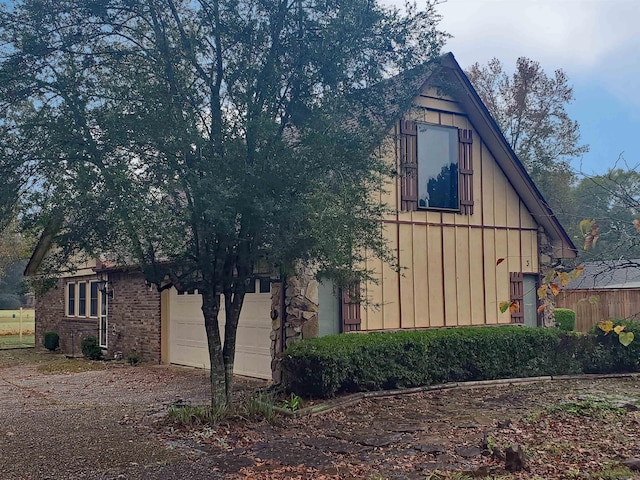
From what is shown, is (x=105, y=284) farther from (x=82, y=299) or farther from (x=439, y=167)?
(x=439, y=167)

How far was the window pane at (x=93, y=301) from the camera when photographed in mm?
19464

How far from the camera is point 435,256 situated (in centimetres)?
1309

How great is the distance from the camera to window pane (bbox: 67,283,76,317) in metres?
21.0

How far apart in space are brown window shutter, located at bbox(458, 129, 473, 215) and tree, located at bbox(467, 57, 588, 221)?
60.2 ft

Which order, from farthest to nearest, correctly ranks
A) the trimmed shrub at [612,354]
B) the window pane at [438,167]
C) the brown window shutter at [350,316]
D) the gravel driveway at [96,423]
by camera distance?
the window pane at [438,167], the trimmed shrub at [612,354], the brown window shutter at [350,316], the gravel driveway at [96,423]

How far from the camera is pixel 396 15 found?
27.2ft

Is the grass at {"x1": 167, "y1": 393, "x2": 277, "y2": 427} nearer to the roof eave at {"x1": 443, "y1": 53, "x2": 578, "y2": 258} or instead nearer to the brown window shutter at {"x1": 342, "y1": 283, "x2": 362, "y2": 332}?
the brown window shutter at {"x1": 342, "y1": 283, "x2": 362, "y2": 332}

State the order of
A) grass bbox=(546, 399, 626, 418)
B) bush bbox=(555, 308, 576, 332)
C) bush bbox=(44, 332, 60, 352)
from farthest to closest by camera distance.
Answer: bush bbox=(555, 308, 576, 332) < bush bbox=(44, 332, 60, 352) < grass bbox=(546, 399, 626, 418)

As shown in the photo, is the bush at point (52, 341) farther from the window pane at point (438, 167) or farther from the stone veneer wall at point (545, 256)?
the stone veneer wall at point (545, 256)

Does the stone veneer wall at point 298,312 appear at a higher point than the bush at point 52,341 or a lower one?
higher

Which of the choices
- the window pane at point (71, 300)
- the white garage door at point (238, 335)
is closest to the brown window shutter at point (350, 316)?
the white garage door at point (238, 335)

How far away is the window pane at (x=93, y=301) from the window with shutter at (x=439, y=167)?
36.4ft

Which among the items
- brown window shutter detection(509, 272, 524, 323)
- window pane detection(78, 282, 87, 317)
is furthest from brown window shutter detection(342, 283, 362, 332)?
window pane detection(78, 282, 87, 317)

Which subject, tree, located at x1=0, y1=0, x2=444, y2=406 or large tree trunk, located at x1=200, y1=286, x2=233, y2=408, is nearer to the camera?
tree, located at x1=0, y1=0, x2=444, y2=406
